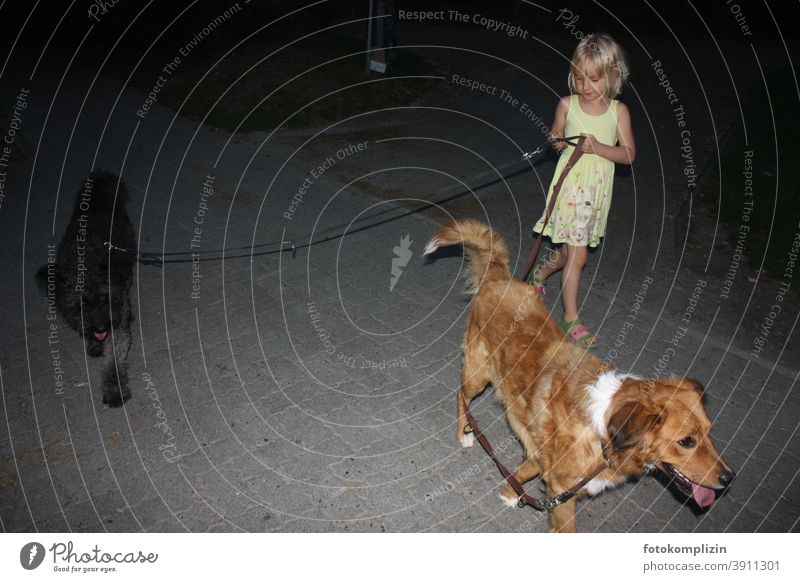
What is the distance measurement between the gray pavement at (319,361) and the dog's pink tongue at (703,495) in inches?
37.0

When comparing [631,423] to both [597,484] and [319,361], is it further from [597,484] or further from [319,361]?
[319,361]

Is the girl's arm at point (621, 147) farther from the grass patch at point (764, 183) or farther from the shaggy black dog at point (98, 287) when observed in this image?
the shaggy black dog at point (98, 287)

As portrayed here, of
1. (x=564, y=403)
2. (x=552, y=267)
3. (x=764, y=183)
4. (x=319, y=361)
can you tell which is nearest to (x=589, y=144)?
(x=552, y=267)

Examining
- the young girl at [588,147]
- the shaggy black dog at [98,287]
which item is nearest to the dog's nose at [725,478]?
the young girl at [588,147]

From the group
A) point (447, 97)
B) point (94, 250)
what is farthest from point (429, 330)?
point (447, 97)

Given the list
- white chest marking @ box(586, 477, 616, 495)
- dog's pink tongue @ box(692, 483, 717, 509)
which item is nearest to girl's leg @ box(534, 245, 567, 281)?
white chest marking @ box(586, 477, 616, 495)

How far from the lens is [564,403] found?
4391 mm

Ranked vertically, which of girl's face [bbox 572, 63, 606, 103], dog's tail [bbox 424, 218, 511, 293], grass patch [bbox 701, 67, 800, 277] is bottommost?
dog's tail [bbox 424, 218, 511, 293]

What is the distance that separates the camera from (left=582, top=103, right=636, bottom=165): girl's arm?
5730 millimetres

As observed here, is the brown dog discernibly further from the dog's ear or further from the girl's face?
the girl's face

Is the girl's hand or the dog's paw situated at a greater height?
the girl's hand

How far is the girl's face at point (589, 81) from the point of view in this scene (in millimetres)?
5484

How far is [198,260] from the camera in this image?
8.29 metres

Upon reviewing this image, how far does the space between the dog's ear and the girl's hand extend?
2.78 m
